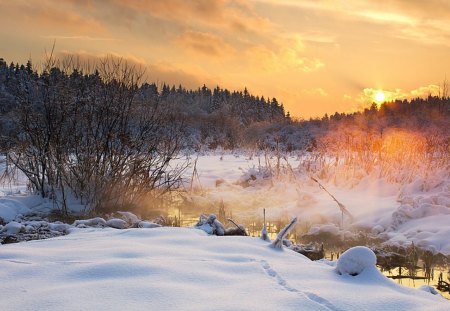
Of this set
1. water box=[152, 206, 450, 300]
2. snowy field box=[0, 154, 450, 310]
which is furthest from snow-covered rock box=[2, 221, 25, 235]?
water box=[152, 206, 450, 300]

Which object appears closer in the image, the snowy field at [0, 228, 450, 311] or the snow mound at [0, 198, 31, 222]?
the snowy field at [0, 228, 450, 311]

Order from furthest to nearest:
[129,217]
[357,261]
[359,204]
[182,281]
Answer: [359,204]
[129,217]
[357,261]
[182,281]

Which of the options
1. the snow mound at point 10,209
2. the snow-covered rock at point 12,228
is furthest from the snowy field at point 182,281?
the snow mound at point 10,209

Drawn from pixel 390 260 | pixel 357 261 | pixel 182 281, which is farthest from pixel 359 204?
pixel 182 281

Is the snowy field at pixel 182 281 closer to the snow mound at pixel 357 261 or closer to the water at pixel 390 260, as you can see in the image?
the snow mound at pixel 357 261

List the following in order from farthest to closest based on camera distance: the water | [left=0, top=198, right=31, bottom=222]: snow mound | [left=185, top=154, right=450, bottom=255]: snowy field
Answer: [left=0, top=198, right=31, bottom=222]: snow mound → [left=185, top=154, right=450, bottom=255]: snowy field → the water

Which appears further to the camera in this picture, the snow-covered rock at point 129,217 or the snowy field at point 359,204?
the snow-covered rock at point 129,217

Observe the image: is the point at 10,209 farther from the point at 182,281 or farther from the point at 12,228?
the point at 182,281

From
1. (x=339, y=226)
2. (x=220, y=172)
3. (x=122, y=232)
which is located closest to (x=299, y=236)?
(x=339, y=226)

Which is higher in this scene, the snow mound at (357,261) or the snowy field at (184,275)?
the snow mound at (357,261)

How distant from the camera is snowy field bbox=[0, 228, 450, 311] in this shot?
268 centimetres

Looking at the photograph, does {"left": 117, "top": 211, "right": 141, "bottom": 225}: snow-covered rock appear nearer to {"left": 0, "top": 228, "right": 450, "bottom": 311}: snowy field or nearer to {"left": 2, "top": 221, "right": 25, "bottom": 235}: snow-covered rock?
{"left": 2, "top": 221, "right": 25, "bottom": 235}: snow-covered rock

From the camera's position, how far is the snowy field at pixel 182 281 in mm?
2684

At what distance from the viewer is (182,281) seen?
121 inches
